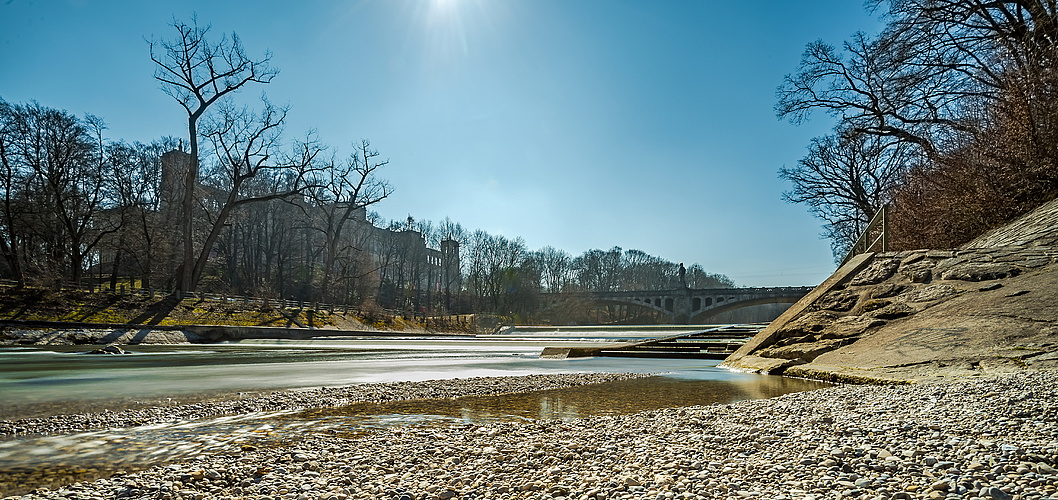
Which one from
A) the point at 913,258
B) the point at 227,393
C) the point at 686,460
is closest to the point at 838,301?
the point at 913,258

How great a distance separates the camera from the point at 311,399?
20.1ft

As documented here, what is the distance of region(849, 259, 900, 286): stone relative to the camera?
31.5 ft

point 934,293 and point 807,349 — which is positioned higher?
point 934,293

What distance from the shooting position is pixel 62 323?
60.5ft

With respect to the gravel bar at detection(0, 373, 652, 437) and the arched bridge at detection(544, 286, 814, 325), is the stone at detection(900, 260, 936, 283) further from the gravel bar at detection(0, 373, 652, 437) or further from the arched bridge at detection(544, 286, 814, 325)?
the arched bridge at detection(544, 286, 814, 325)

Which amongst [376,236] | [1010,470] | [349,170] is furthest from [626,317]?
[1010,470]

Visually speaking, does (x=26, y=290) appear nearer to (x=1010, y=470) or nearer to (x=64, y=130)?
(x=64, y=130)

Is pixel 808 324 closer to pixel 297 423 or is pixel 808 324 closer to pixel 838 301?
pixel 838 301

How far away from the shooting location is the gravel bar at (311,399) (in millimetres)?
4758

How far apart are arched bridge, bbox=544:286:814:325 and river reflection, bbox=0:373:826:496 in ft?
181

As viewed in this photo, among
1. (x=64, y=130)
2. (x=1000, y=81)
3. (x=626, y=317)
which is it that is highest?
(x=64, y=130)

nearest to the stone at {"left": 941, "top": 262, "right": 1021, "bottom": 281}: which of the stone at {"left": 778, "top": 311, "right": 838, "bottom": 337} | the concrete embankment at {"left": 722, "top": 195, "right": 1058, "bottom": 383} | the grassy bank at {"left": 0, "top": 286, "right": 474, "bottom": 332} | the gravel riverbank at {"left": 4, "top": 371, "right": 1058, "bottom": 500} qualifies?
the concrete embankment at {"left": 722, "top": 195, "right": 1058, "bottom": 383}

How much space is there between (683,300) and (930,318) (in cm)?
6079

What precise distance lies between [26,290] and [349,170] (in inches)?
759
